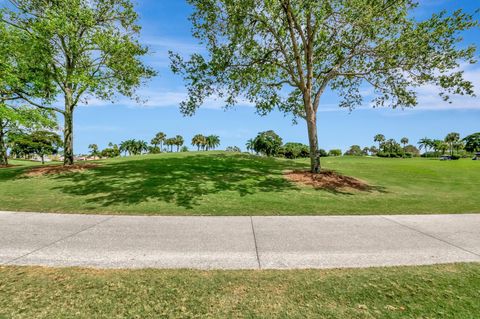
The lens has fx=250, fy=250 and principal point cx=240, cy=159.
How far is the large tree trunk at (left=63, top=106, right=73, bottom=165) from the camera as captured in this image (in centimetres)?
1661

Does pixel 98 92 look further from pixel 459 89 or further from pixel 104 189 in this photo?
pixel 459 89

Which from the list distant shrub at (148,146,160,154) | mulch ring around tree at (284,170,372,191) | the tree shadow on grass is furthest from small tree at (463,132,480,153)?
distant shrub at (148,146,160,154)

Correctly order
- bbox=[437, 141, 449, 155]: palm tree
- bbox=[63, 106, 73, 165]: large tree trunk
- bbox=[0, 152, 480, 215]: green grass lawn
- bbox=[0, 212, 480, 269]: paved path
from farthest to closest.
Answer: bbox=[437, 141, 449, 155]: palm tree → bbox=[63, 106, 73, 165]: large tree trunk → bbox=[0, 152, 480, 215]: green grass lawn → bbox=[0, 212, 480, 269]: paved path

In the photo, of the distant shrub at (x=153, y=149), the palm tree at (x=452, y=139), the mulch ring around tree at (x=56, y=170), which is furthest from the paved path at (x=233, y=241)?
the palm tree at (x=452, y=139)

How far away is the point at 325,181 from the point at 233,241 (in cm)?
911

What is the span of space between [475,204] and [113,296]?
12734 millimetres

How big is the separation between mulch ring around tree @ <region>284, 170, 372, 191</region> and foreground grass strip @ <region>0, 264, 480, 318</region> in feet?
27.3

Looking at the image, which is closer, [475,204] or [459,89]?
[475,204]

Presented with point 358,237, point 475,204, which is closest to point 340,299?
point 358,237

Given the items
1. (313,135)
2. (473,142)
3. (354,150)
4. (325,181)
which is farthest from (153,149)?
(473,142)

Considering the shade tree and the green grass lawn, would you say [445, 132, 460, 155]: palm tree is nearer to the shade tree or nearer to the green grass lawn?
the green grass lawn

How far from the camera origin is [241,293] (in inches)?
131

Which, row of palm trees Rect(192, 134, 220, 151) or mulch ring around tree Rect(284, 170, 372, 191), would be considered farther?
row of palm trees Rect(192, 134, 220, 151)

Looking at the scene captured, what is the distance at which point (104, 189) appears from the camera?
10828mm
